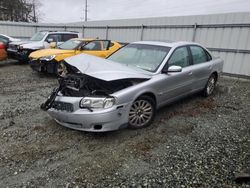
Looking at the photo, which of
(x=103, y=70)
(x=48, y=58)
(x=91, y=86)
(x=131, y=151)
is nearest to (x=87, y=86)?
(x=91, y=86)

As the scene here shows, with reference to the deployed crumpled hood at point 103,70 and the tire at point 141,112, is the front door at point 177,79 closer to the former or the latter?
the tire at point 141,112

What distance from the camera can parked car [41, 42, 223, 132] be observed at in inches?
127

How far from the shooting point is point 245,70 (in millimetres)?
8234

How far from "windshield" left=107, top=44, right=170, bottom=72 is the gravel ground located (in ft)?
3.80

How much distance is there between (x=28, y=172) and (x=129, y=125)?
5.69 feet

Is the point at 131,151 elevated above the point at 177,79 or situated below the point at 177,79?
below

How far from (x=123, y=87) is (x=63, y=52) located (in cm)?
490

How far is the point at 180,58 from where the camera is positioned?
456 cm

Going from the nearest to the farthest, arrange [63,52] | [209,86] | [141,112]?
1. [141,112]
2. [209,86]
3. [63,52]

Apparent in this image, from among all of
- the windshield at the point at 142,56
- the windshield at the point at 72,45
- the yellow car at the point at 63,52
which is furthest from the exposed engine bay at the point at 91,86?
the windshield at the point at 72,45

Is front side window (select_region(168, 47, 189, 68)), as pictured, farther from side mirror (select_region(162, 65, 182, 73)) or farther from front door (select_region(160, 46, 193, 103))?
side mirror (select_region(162, 65, 182, 73))

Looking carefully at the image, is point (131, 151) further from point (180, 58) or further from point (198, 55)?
point (198, 55)

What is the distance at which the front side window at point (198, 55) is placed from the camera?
5016 mm

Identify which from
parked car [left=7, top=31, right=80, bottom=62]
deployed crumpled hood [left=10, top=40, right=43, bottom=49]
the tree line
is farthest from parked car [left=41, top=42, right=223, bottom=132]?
the tree line
